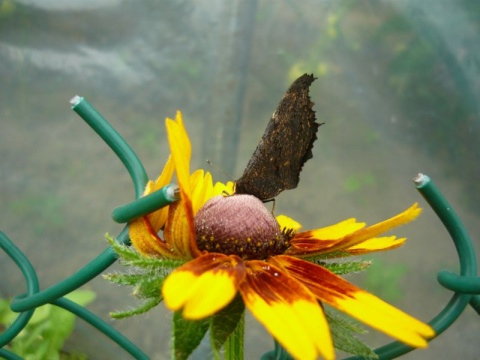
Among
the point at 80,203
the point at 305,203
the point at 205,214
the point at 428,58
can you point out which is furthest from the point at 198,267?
the point at 80,203

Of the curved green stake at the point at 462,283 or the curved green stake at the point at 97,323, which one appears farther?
the curved green stake at the point at 97,323

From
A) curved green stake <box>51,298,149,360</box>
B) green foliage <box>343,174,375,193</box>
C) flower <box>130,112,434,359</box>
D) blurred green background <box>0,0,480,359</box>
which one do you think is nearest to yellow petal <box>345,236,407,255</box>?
flower <box>130,112,434,359</box>

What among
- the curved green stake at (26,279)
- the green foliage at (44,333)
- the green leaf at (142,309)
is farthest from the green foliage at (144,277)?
the green foliage at (44,333)

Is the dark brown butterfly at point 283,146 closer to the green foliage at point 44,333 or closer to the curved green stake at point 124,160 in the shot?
the curved green stake at point 124,160

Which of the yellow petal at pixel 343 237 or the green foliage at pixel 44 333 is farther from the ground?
the green foliage at pixel 44 333

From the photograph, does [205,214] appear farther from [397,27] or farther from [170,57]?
[170,57]

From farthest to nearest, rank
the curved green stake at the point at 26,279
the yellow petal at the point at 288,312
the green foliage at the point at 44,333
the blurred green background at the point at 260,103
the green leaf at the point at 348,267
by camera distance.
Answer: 1. the green foliage at the point at 44,333
2. the blurred green background at the point at 260,103
3. the curved green stake at the point at 26,279
4. the green leaf at the point at 348,267
5. the yellow petal at the point at 288,312
